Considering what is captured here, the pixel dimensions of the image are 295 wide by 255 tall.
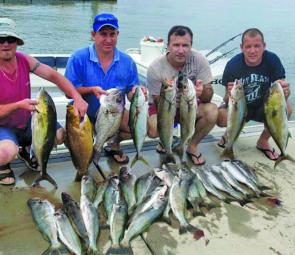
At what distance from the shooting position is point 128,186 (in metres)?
3.39

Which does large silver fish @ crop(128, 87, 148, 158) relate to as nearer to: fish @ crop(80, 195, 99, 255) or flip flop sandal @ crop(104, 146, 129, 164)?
flip flop sandal @ crop(104, 146, 129, 164)

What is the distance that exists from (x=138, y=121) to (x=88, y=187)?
0.81 m

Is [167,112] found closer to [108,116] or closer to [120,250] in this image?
[108,116]

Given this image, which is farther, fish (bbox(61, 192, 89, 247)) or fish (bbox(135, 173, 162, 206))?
fish (bbox(135, 173, 162, 206))

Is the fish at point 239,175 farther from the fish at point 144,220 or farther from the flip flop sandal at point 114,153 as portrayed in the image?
the flip flop sandal at point 114,153

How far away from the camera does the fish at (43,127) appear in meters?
3.21

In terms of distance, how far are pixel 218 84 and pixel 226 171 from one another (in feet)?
14.0

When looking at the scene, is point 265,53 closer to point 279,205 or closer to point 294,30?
point 279,205

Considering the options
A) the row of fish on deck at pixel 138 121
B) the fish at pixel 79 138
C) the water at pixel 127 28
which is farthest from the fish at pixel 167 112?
the water at pixel 127 28

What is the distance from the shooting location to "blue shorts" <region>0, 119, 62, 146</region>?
3404mm

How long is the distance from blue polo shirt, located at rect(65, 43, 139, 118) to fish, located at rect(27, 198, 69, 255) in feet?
4.14

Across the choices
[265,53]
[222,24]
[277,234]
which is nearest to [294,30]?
[222,24]

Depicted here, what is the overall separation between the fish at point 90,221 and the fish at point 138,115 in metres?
0.88

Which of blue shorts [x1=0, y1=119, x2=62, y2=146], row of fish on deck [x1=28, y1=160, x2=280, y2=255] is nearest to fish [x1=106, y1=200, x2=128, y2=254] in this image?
row of fish on deck [x1=28, y1=160, x2=280, y2=255]
